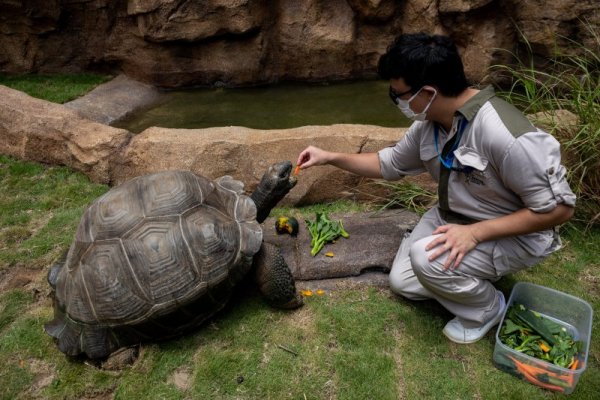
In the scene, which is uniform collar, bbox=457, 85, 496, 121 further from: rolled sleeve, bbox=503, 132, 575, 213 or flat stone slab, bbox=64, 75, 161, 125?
flat stone slab, bbox=64, 75, 161, 125

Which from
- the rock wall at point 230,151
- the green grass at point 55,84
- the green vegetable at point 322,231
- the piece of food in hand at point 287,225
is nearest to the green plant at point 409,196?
the rock wall at point 230,151

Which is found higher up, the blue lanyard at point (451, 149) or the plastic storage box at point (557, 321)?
the blue lanyard at point (451, 149)

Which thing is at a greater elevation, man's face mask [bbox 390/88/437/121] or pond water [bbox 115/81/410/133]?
man's face mask [bbox 390/88/437/121]

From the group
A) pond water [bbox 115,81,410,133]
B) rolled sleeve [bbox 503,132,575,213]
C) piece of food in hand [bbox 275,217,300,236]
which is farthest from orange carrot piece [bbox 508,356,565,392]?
pond water [bbox 115,81,410,133]

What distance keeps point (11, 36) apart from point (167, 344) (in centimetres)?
583

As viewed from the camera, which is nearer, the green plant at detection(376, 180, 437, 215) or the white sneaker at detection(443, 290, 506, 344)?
the white sneaker at detection(443, 290, 506, 344)

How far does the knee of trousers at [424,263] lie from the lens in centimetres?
224

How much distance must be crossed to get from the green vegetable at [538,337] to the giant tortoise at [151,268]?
3.77ft

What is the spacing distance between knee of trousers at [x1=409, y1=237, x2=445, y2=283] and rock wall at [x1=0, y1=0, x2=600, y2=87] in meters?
4.58

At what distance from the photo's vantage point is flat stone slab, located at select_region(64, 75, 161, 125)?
5371 millimetres

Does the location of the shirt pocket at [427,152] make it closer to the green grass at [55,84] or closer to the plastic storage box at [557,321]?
the plastic storage box at [557,321]

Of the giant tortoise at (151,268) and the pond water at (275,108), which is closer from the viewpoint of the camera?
the giant tortoise at (151,268)

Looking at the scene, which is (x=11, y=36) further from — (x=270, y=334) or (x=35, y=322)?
(x=270, y=334)

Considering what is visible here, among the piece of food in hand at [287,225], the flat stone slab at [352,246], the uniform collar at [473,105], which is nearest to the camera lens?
the uniform collar at [473,105]
